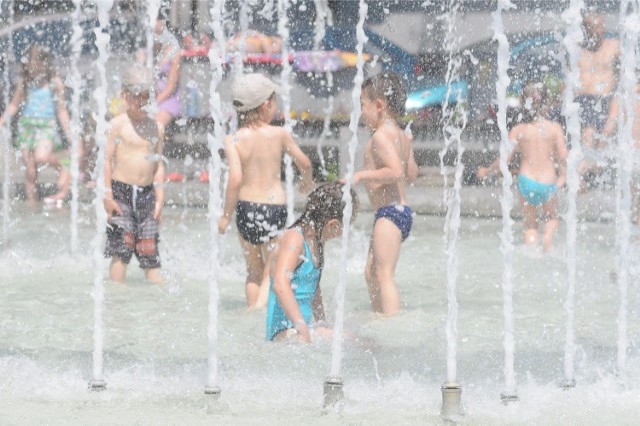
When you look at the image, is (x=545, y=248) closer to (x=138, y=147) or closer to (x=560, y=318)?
(x=560, y=318)

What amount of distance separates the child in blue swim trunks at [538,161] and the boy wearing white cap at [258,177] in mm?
2526

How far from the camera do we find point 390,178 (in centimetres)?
639

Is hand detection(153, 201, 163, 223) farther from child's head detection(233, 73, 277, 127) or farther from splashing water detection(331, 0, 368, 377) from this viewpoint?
splashing water detection(331, 0, 368, 377)

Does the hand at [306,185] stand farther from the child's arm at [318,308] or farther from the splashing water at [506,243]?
the splashing water at [506,243]

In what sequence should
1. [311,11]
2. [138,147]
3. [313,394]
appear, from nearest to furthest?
[313,394]
[138,147]
[311,11]

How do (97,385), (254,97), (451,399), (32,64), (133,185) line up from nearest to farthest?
1. (451,399)
2. (97,385)
3. (254,97)
4. (133,185)
5. (32,64)

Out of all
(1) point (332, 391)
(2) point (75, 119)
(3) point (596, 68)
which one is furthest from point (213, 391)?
(2) point (75, 119)

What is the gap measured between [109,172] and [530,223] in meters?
3.04

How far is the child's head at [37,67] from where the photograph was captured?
12.0 meters

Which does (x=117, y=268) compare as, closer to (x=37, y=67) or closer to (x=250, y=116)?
(x=250, y=116)

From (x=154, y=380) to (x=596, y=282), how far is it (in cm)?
361

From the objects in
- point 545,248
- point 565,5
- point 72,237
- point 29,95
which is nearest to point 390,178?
point 545,248

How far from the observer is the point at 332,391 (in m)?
4.50

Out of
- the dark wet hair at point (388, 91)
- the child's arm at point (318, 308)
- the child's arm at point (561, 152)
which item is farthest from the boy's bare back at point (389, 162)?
A: the child's arm at point (561, 152)
